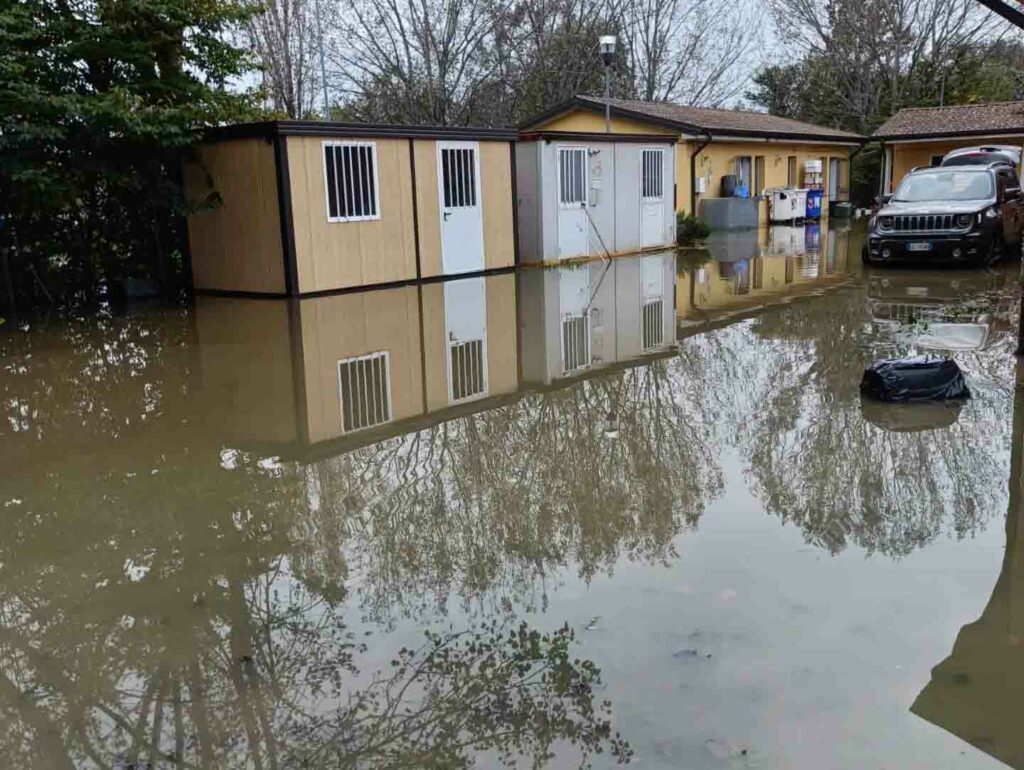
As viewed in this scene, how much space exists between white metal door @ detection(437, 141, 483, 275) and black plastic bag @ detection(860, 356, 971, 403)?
9705mm

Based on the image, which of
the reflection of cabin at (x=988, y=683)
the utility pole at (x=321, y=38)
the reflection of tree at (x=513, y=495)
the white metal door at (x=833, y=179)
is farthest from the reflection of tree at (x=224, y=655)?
the white metal door at (x=833, y=179)

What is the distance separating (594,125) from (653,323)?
584 inches

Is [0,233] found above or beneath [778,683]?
above

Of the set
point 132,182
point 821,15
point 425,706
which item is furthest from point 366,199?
point 821,15

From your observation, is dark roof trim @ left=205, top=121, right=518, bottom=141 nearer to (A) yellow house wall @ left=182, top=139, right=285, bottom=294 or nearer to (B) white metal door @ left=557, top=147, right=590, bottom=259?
(A) yellow house wall @ left=182, top=139, right=285, bottom=294

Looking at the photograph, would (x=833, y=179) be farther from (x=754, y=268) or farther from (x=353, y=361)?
(x=353, y=361)

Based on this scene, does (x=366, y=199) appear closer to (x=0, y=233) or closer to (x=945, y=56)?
(x=0, y=233)

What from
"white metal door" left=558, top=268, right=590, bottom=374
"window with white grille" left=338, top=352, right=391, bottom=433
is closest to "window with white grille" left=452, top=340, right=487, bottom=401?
"window with white grille" left=338, top=352, right=391, bottom=433

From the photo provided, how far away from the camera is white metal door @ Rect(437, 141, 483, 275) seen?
1552cm

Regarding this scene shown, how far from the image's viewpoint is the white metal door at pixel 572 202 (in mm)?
17484

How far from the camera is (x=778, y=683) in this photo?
10.8 ft

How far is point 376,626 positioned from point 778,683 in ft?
5.33

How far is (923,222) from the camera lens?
49.3 feet

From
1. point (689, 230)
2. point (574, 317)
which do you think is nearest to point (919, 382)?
point (574, 317)
